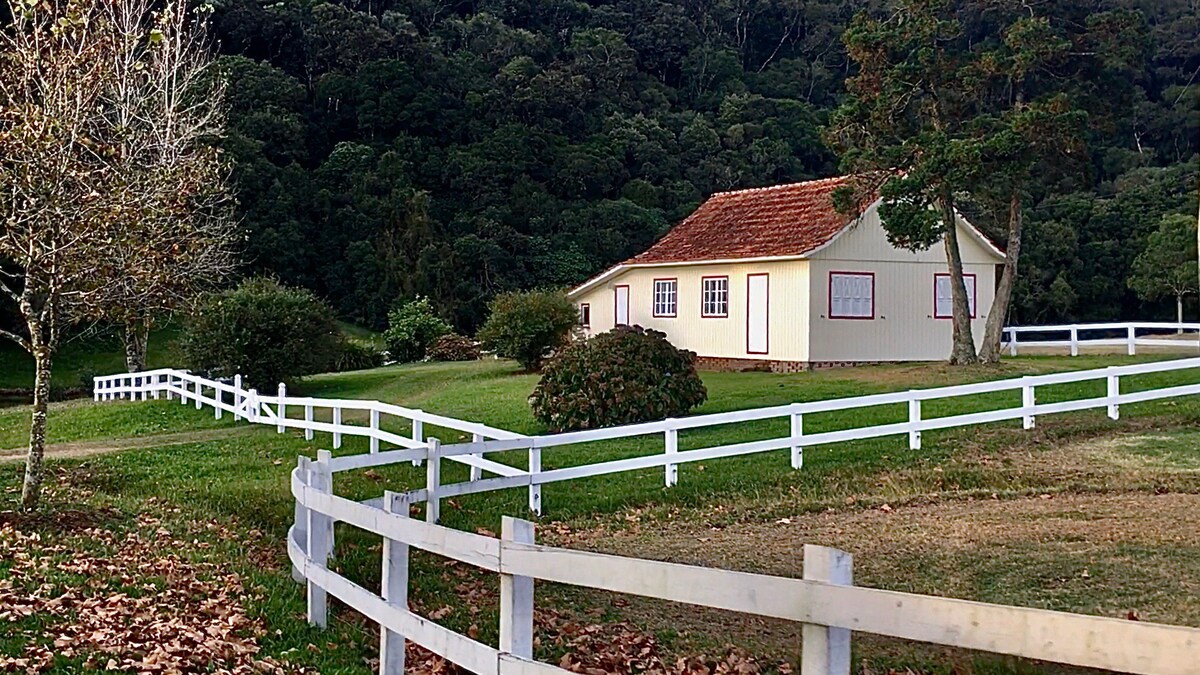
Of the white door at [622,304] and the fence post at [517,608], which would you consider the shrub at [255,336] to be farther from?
the fence post at [517,608]

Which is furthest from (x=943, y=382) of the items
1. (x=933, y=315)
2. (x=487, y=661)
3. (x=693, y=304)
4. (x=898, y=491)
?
(x=487, y=661)

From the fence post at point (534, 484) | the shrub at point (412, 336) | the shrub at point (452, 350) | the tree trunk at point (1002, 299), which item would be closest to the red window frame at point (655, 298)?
the tree trunk at point (1002, 299)

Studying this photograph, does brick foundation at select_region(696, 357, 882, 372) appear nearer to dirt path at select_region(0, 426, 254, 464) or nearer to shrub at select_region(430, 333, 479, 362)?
dirt path at select_region(0, 426, 254, 464)

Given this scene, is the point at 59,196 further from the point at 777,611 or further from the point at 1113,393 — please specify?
the point at 1113,393

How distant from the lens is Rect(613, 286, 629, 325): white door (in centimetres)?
3750

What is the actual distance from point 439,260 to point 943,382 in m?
37.2

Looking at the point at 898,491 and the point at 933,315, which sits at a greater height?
the point at 933,315

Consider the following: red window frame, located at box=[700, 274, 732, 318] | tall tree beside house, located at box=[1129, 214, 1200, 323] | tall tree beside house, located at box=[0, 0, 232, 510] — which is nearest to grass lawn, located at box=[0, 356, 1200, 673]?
tall tree beside house, located at box=[0, 0, 232, 510]

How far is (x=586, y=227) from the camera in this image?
64625 millimetres

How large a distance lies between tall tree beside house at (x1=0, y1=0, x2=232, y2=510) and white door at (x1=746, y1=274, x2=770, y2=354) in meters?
20.3

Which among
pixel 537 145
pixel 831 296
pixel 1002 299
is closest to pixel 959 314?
pixel 1002 299

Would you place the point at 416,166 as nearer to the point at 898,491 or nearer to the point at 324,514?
the point at 898,491

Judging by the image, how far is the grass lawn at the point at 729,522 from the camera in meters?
8.26

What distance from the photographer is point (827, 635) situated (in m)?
4.17
